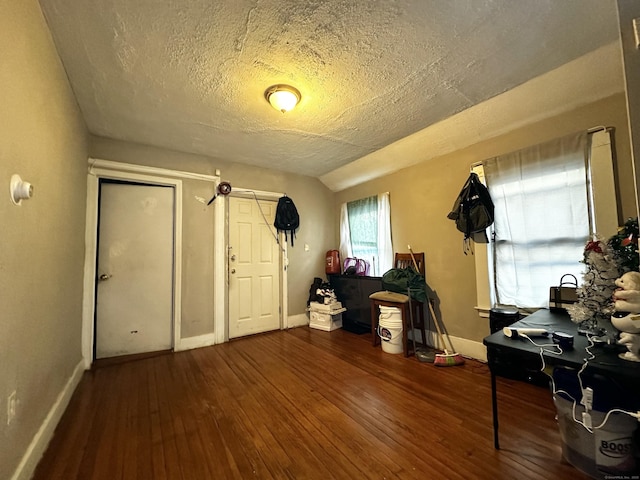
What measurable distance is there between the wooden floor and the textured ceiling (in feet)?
8.01

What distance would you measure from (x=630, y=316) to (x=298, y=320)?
353cm

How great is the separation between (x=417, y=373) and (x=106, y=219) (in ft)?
12.0

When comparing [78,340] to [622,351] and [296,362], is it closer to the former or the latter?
[296,362]

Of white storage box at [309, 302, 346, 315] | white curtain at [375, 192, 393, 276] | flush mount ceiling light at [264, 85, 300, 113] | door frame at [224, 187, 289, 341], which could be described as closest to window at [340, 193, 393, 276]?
white curtain at [375, 192, 393, 276]

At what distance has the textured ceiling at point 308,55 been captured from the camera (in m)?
1.41

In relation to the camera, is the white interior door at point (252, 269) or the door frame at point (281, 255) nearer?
the white interior door at point (252, 269)

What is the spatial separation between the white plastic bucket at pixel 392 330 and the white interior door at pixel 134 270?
8.41 ft

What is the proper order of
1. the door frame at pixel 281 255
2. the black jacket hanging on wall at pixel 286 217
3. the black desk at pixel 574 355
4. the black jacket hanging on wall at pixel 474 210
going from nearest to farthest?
the black desk at pixel 574 355 → the black jacket hanging on wall at pixel 474 210 → the door frame at pixel 281 255 → the black jacket hanging on wall at pixel 286 217

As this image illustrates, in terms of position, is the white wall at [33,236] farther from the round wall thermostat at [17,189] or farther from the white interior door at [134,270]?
the white interior door at [134,270]

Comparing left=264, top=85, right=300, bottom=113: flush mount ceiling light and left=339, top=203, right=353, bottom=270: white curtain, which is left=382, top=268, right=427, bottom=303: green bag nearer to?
left=339, top=203, right=353, bottom=270: white curtain

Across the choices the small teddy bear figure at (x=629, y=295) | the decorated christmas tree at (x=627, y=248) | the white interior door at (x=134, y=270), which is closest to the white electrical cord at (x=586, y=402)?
the small teddy bear figure at (x=629, y=295)

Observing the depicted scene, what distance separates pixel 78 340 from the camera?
2418 millimetres

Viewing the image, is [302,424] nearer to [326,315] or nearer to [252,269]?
[326,315]

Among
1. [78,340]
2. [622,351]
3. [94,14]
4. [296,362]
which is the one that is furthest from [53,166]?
[622,351]
